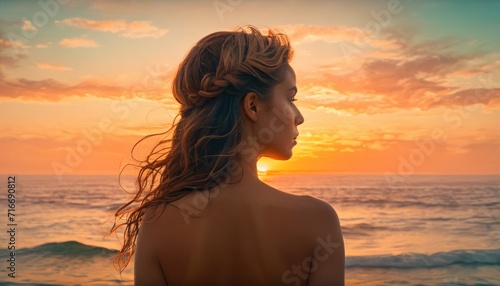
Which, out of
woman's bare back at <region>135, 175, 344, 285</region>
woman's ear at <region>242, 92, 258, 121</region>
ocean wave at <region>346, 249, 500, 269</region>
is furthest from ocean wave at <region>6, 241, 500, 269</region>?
woman's ear at <region>242, 92, 258, 121</region>

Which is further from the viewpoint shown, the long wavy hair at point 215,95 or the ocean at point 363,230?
the ocean at point 363,230

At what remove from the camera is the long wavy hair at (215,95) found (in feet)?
6.06

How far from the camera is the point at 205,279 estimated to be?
1.82 metres

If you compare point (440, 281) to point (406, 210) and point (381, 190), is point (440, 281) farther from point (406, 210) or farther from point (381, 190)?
point (381, 190)

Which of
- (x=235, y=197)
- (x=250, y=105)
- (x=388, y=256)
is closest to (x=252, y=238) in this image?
(x=235, y=197)

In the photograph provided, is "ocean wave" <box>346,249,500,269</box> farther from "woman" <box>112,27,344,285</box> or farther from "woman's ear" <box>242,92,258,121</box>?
"woman's ear" <box>242,92,258,121</box>

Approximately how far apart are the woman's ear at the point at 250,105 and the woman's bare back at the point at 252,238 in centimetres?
22

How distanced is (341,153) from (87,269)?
17.9 metres

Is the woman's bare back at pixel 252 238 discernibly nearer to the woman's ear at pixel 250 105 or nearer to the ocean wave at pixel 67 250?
the woman's ear at pixel 250 105

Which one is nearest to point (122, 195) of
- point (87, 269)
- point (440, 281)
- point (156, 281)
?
point (87, 269)

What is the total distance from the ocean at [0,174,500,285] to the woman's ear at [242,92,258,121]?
3.81m

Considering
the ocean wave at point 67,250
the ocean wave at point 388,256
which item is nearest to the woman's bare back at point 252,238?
the ocean wave at point 388,256

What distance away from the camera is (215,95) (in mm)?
1862

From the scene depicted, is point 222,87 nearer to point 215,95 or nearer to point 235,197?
point 215,95
